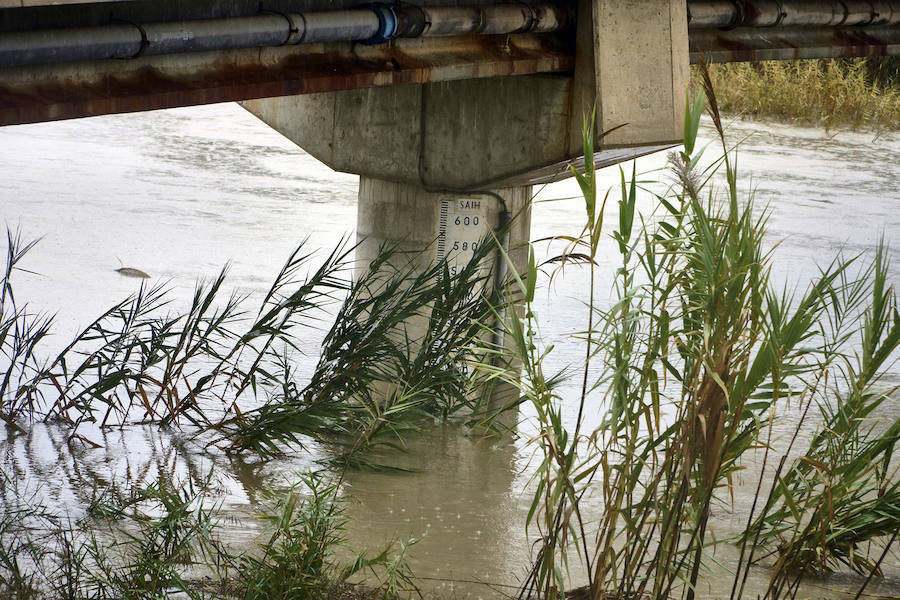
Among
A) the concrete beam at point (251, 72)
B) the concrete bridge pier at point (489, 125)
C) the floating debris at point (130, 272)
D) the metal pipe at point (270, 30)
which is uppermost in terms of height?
the metal pipe at point (270, 30)

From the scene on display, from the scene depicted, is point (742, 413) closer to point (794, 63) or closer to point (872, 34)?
point (872, 34)

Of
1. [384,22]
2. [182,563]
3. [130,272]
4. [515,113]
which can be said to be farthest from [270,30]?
[130,272]

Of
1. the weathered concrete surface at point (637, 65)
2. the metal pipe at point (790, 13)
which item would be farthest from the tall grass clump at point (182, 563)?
the metal pipe at point (790, 13)

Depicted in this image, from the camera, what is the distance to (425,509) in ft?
19.4

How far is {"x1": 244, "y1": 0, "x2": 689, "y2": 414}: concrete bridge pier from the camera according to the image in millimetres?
6613

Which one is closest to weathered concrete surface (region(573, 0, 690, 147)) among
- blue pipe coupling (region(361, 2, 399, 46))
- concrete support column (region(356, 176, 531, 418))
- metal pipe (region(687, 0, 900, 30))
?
metal pipe (region(687, 0, 900, 30))

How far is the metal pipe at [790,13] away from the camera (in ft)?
24.2

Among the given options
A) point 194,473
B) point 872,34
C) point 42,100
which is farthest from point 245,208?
point 42,100

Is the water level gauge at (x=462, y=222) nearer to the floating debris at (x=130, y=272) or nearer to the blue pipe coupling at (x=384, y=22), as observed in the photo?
the blue pipe coupling at (x=384, y=22)

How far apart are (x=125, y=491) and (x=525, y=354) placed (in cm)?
263

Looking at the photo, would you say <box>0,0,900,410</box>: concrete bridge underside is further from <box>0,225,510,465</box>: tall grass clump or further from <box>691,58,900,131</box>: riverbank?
<box>691,58,900,131</box>: riverbank

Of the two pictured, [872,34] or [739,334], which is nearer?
[739,334]

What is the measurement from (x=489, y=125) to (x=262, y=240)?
6653 millimetres

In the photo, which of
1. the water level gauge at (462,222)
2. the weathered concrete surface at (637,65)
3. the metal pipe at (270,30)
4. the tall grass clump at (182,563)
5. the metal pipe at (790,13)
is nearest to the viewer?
the tall grass clump at (182,563)
